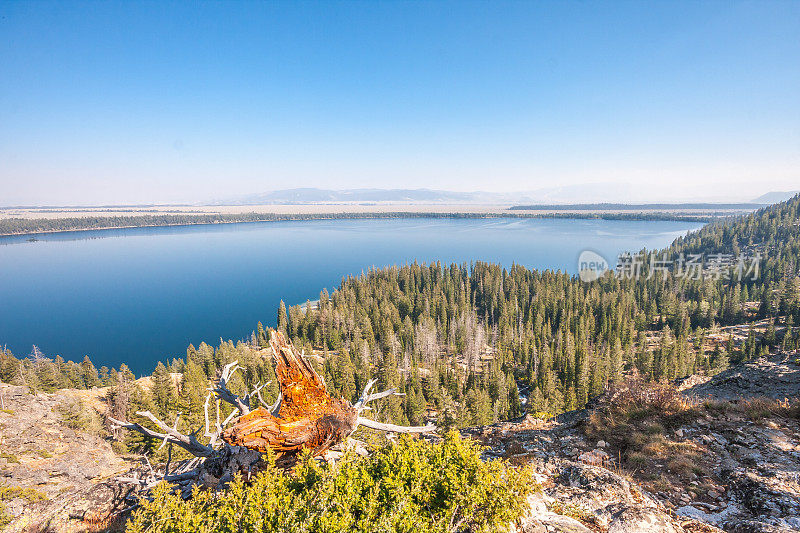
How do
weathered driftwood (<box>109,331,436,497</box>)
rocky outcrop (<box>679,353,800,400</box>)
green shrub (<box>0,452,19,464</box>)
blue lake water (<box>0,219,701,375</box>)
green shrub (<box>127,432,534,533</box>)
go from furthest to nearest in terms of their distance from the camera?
blue lake water (<box>0,219,701,375</box>)
green shrub (<box>0,452,19,464</box>)
rocky outcrop (<box>679,353,800,400</box>)
weathered driftwood (<box>109,331,436,497</box>)
green shrub (<box>127,432,534,533</box>)

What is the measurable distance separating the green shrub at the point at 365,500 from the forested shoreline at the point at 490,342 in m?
22.0

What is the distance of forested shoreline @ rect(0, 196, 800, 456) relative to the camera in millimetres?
46125

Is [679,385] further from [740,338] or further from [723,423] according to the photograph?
[740,338]

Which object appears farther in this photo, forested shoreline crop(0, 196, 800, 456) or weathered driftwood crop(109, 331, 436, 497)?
forested shoreline crop(0, 196, 800, 456)

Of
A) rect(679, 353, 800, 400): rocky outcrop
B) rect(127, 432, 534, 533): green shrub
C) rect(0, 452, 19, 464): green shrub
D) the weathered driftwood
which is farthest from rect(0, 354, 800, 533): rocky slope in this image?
rect(0, 452, 19, 464): green shrub

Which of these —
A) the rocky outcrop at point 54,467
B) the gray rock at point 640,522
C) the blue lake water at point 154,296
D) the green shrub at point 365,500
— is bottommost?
the blue lake water at point 154,296

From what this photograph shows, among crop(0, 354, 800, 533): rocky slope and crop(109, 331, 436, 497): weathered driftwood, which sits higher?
crop(109, 331, 436, 497): weathered driftwood

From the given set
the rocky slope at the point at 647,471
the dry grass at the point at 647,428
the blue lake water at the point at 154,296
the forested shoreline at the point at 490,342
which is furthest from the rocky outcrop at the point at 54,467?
the blue lake water at the point at 154,296

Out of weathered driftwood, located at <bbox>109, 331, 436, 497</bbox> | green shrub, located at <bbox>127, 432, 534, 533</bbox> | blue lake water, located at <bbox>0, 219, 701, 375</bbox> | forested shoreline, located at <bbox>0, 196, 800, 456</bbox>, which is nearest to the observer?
green shrub, located at <bbox>127, 432, 534, 533</bbox>

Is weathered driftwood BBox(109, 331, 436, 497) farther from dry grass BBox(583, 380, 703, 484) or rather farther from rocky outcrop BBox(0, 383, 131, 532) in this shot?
dry grass BBox(583, 380, 703, 484)

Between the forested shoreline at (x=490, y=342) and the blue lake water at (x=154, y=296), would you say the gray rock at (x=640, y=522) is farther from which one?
the blue lake water at (x=154, y=296)

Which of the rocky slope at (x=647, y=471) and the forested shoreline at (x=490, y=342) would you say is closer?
the rocky slope at (x=647, y=471)

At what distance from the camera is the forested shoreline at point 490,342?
46.1 meters

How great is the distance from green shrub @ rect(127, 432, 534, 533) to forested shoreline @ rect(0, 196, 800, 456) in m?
22.0
